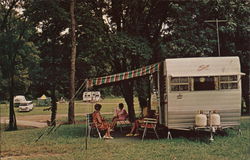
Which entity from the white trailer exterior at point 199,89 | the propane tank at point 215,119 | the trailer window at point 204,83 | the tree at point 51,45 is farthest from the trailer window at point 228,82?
the tree at point 51,45

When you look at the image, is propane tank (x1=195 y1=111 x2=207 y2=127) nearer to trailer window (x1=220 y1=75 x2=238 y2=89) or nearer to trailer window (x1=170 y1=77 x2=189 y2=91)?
trailer window (x1=170 y1=77 x2=189 y2=91)

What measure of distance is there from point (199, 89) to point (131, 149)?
3477 millimetres

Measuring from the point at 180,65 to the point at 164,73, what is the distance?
25.9 inches

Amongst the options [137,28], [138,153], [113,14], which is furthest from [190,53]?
[138,153]


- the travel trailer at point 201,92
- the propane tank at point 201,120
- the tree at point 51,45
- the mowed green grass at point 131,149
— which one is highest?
the tree at point 51,45

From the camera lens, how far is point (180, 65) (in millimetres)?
12289

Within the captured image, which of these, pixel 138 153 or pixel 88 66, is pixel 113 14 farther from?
pixel 138 153

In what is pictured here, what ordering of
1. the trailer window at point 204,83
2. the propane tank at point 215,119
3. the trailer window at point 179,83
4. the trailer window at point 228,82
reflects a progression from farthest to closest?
1. the trailer window at point 228,82
2. the trailer window at point 204,83
3. the trailer window at point 179,83
4. the propane tank at point 215,119

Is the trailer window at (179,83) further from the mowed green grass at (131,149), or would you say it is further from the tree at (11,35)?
the tree at (11,35)

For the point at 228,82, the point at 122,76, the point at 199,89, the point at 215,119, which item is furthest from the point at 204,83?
the point at 122,76

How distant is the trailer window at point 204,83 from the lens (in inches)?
492

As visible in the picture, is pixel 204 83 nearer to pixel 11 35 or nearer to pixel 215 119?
pixel 215 119

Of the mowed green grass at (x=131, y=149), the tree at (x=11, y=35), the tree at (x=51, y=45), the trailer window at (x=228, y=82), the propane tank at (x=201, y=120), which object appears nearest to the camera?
the mowed green grass at (x=131, y=149)

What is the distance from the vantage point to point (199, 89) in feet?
41.0
